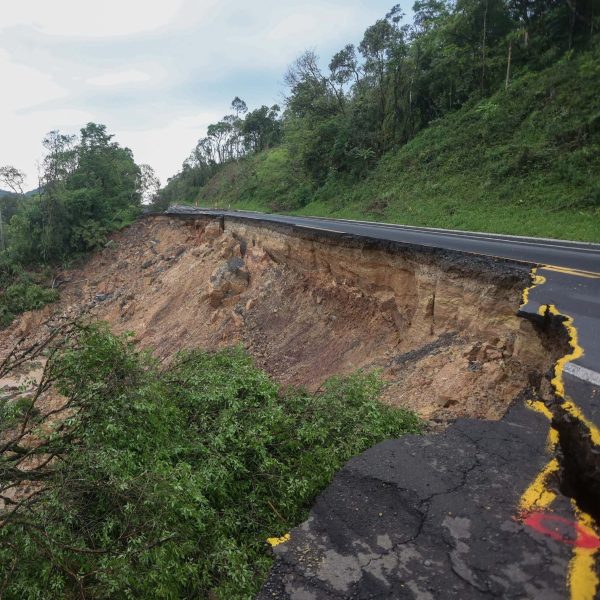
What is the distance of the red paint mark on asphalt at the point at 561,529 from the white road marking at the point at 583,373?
4.04ft

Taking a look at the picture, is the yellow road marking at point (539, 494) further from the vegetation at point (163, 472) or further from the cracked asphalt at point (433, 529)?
the vegetation at point (163, 472)

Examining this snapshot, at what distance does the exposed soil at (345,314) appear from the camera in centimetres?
660

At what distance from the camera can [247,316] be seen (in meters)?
14.7

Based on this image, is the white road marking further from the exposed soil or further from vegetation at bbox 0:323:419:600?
vegetation at bbox 0:323:419:600

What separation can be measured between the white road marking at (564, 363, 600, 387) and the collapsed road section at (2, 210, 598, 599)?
0.25 ft

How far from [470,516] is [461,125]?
81.2 feet

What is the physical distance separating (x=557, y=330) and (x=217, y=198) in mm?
53765

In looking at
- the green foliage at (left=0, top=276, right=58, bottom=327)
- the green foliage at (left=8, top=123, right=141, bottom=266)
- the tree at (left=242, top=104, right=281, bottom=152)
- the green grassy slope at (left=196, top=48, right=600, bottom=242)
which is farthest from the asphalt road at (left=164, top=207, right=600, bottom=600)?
the tree at (left=242, top=104, right=281, bottom=152)

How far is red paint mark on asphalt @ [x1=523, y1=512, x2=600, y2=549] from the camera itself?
2.88 meters

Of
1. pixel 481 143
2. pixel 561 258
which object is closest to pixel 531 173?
pixel 481 143

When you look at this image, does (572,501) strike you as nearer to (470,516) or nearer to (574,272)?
(470,516)

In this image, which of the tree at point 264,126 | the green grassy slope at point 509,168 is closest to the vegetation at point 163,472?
the green grassy slope at point 509,168

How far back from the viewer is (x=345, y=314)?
1162cm

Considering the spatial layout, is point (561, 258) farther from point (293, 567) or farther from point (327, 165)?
point (327, 165)
